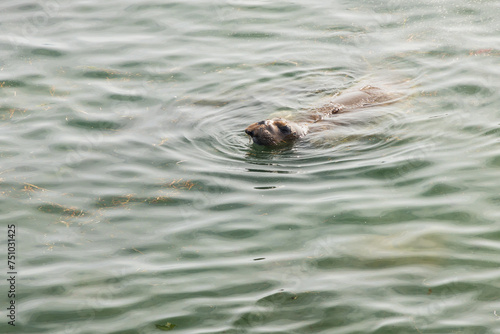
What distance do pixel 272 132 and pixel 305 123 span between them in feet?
2.83

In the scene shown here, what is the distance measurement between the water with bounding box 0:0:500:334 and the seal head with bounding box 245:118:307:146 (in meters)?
0.17

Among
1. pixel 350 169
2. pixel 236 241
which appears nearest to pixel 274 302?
pixel 236 241

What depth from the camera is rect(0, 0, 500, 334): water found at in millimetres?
6133

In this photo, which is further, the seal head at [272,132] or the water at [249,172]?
the seal head at [272,132]

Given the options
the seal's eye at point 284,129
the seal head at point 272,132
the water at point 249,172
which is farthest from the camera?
the seal's eye at point 284,129

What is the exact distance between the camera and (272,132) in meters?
8.60

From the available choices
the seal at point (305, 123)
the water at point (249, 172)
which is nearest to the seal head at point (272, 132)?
the seal at point (305, 123)

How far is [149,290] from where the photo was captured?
632cm

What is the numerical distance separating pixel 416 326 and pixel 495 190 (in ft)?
8.36

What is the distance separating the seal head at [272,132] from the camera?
8586 millimetres

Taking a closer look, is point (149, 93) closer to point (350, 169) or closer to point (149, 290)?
point (350, 169)

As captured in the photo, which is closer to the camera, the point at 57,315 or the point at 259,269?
the point at 57,315

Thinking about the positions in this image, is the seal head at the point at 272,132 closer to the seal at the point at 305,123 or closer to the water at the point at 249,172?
the seal at the point at 305,123

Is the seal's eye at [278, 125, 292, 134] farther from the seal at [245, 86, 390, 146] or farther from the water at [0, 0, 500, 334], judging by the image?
the water at [0, 0, 500, 334]
